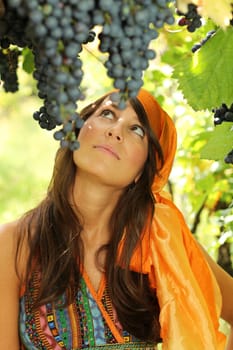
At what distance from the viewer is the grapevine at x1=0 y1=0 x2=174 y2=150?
720mm

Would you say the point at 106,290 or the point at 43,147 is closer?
the point at 106,290

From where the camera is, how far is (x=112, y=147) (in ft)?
5.66

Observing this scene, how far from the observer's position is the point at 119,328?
190cm

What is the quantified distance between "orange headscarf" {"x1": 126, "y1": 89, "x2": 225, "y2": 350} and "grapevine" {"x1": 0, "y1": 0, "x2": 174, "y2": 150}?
1.08 meters

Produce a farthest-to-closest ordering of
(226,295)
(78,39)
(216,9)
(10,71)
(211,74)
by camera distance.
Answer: (226,295) < (10,71) < (211,74) < (216,9) < (78,39)

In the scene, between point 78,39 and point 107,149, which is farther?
point 107,149

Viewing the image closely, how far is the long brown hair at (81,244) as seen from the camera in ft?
6.05

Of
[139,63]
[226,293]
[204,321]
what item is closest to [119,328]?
[204,321]

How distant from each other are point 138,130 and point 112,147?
0.13 meters

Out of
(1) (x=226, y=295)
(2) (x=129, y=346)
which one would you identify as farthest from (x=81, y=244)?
(1) (x=226, y=295)

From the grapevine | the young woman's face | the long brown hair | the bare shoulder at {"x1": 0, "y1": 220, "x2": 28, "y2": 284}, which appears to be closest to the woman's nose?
the young woman's face

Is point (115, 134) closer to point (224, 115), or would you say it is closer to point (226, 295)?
point (224, 115)

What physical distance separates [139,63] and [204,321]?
1143 mm

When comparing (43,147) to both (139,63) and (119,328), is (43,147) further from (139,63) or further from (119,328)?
(139,63)
